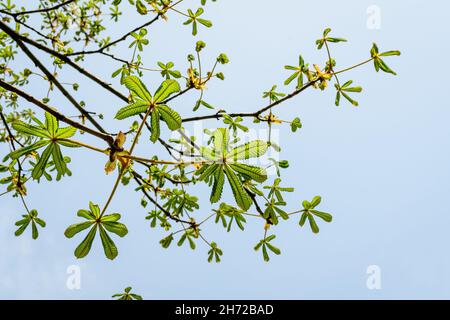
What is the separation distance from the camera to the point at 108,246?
1695mm

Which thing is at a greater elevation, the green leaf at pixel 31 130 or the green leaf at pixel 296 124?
the green leaf at pixel 296 124

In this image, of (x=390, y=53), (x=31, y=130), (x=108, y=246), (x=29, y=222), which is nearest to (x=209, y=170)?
(x=108, y=246)

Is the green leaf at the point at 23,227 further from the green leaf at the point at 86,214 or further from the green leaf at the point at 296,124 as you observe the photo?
the green leaf at the point at 296,124

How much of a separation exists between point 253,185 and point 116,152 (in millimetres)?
1259

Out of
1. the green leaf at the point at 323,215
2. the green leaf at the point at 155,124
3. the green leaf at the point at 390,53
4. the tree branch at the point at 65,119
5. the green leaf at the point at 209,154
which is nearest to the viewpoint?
the tree branch at the point at 65,119

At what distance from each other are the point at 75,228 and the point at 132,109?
57 centimetres

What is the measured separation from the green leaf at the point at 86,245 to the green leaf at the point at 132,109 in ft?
1.73

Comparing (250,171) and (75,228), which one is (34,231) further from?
(250,171)

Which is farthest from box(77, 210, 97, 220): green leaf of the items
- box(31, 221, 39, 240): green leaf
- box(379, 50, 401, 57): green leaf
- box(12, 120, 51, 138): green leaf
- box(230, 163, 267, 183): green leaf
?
box(379, 50, 401, 57): green leaf

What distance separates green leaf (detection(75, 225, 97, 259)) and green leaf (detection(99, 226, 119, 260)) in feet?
0.12

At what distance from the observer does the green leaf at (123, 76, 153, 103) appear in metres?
1.52

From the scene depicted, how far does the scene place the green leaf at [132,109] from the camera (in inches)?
59.8

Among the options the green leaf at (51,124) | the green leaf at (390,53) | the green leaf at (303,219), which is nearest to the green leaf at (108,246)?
the green leaf at (51,124)
